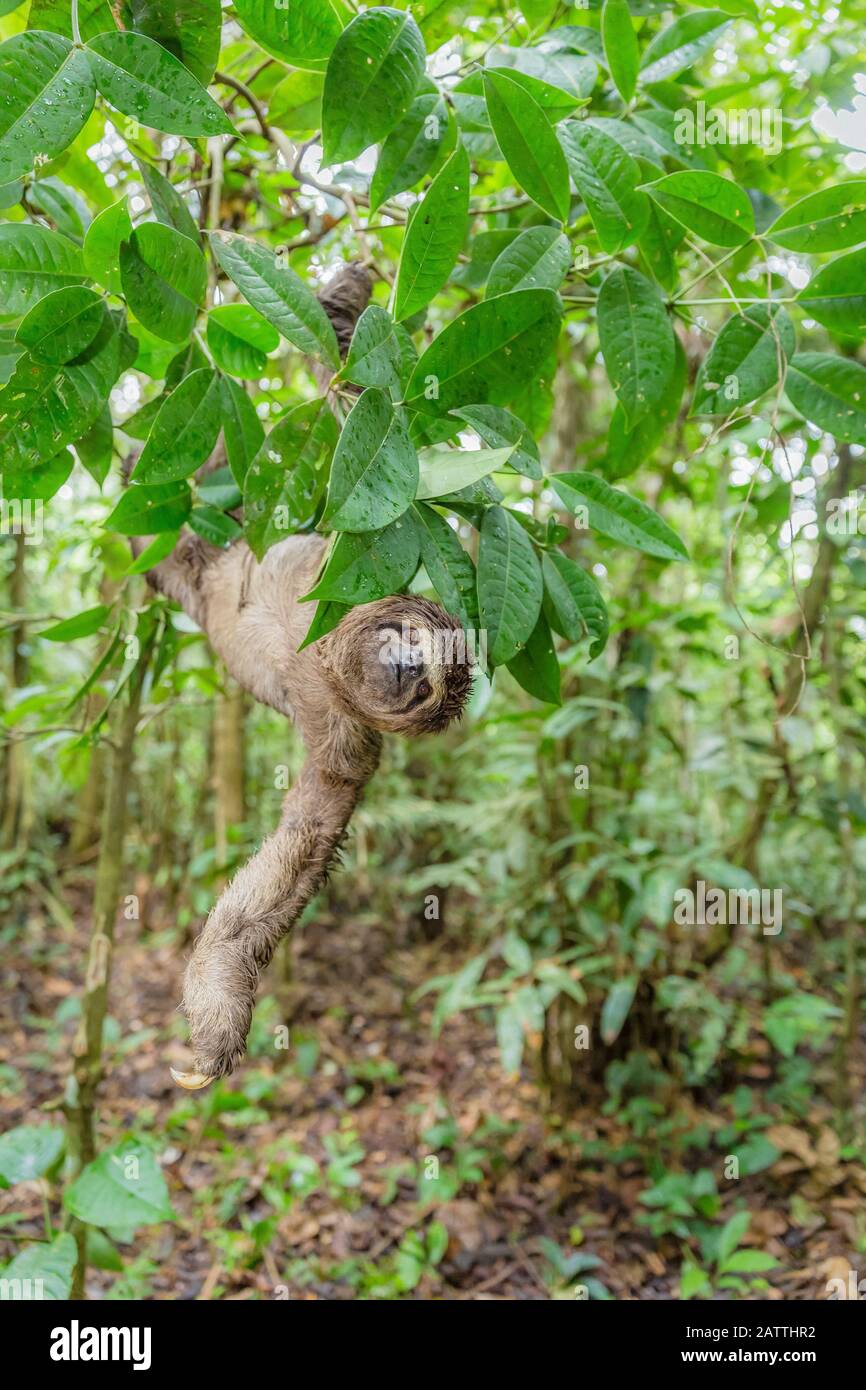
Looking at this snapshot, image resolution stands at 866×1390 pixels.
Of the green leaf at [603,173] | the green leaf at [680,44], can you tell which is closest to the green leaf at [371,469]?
the green leaf at [603,173]

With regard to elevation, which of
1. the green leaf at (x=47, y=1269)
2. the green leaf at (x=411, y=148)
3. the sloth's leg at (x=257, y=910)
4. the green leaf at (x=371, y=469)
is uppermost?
the green leaf at (x=411, y=148)

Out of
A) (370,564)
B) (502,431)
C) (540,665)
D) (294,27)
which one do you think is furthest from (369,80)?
(540,665)

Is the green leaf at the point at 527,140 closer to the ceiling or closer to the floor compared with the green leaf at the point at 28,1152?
closer to the ceiling

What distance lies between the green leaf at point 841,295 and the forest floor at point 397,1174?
197cm

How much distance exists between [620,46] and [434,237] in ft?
1.33

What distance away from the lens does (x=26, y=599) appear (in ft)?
14.0

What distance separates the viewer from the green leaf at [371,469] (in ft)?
1.97

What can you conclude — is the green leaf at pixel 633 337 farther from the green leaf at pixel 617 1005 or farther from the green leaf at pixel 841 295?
the green leaf at pixel 617 1005

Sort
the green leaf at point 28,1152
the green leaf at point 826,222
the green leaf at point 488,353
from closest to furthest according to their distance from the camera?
the green leaf at point 488,353
the green leaf at point 826,222
the green leaf at point 28,1152

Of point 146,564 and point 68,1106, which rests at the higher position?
point 146,564

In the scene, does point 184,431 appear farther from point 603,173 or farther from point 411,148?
point 603,173

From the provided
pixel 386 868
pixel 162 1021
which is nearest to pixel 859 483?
pixel 386 868

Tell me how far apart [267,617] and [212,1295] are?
6.23 feet
